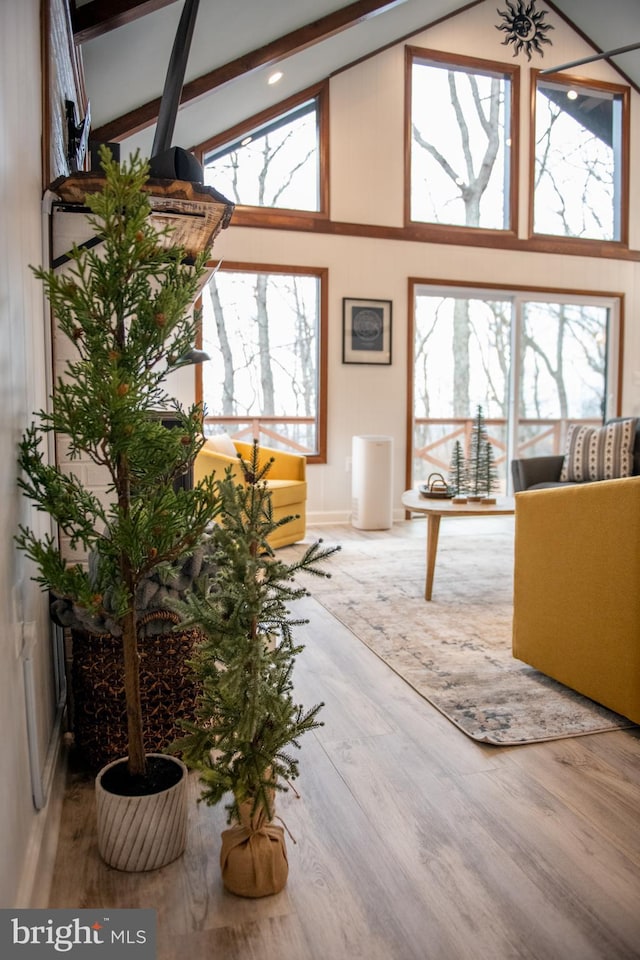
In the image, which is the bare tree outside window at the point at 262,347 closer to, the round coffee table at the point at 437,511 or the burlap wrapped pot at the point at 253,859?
the round coffee table at the point at 437,511

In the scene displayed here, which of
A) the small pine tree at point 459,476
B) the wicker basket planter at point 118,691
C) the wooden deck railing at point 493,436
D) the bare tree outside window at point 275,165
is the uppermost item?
the bare tree outside window at point 275,165

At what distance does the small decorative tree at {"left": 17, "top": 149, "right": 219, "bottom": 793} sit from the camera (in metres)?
1.36

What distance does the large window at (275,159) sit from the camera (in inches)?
236

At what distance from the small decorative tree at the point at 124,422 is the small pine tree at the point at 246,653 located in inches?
6.0

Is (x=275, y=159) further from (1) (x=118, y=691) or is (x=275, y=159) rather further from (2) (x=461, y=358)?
(1) (x=118, y=691)

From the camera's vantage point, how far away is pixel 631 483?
2062mm

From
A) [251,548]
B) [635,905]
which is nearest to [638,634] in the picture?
[635,905]

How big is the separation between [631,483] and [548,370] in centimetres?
536

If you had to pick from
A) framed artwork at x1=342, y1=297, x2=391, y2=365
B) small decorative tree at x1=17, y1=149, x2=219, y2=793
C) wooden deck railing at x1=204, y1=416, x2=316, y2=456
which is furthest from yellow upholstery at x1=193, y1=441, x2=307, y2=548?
small decorative tree at x1=17, y1=149, x2=219, y2=793

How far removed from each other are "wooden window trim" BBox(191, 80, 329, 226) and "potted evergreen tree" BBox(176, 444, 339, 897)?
5032mm

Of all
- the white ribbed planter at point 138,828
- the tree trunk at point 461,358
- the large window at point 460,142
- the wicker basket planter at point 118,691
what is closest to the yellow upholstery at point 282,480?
the tree trunk at point 461,358

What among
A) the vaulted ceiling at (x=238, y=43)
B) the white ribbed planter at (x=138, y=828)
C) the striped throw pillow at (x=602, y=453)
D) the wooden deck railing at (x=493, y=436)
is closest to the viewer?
the white ribbed planter at (x=138, y=828)

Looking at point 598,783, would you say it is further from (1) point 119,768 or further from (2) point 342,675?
(1) point 119,768

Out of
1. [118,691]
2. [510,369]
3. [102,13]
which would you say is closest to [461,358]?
[510,369]
